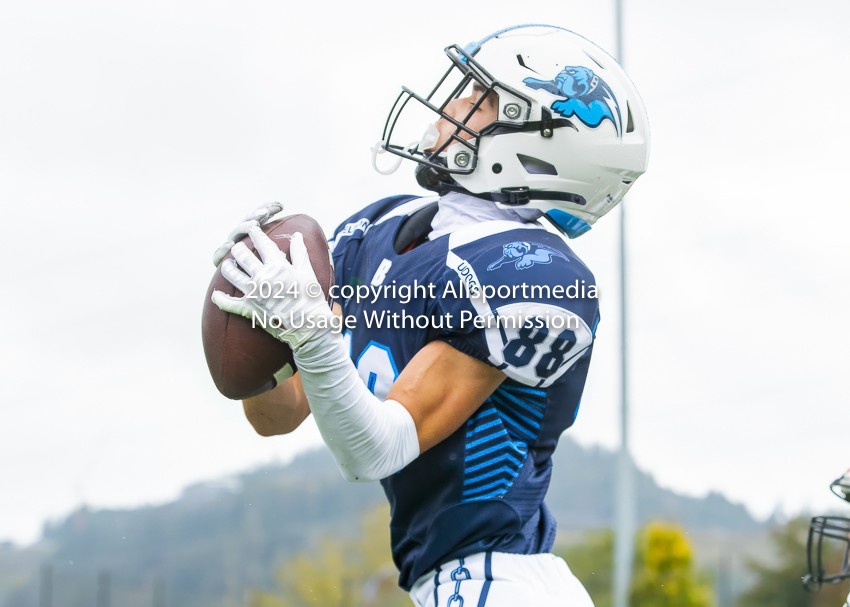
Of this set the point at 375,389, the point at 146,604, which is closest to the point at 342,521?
the point at 146,604

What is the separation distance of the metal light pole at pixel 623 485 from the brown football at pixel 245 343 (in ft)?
16.9

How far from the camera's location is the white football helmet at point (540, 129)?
1.72 m

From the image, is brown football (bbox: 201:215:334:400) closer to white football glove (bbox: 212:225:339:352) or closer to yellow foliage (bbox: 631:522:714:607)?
white football glove (bbox: 212:225:339:352)

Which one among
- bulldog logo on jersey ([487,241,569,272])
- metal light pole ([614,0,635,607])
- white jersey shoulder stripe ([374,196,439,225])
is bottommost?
metal light pole ([614,0,635,607])

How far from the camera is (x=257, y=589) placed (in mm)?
8539

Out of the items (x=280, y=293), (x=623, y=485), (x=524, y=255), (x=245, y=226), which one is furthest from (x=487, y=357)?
(x=623, y=485)

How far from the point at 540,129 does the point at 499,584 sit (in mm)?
949

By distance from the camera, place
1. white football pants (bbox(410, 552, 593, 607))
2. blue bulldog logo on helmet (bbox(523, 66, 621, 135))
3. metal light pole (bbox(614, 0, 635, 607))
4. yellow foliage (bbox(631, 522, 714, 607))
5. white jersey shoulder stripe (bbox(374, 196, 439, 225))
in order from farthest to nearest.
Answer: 1. yellow foliage (bbox(631, 522, 714, 607))
2. metal light pole (bbox(614, 0, 635, 607))
3. white jersey shoulder stripe (bbox(374, 196, 439, 225))
4. blue bulldog logo on helmet (bbox(523, 66, 621, 135))
5. white football pants (bbox(410, 552, 593, 607))

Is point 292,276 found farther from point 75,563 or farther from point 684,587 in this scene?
point 75,563

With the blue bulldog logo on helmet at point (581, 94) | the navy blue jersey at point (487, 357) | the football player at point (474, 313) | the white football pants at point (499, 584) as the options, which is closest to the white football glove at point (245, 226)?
the football player at point (474, 313)

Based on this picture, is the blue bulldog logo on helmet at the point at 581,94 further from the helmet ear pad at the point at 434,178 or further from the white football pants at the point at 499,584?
the white football pants at the point at 499,584

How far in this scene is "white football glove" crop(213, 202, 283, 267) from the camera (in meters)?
1.49

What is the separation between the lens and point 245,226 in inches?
58.2

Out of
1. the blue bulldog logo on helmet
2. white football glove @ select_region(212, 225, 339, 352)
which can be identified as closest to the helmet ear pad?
the blue bulldog logo on helmet
